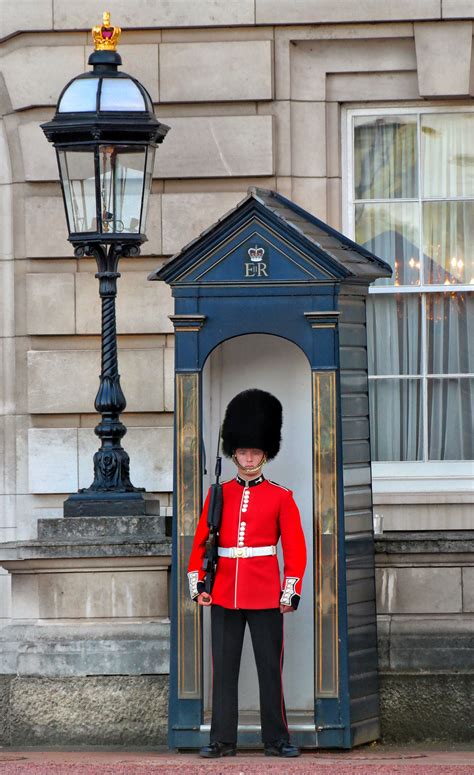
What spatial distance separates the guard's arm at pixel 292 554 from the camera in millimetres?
8594

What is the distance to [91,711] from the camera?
30.9 feet

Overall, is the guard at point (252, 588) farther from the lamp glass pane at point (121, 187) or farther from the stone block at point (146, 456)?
the stone block at point (146, 456)

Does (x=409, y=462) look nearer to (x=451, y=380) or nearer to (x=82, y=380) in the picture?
(x=451, y=380)

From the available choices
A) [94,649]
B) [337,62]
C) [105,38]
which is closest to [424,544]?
[94,649]

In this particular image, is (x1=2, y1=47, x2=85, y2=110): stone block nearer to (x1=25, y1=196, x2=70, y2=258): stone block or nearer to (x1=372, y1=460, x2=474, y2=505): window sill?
(x1=25, y1=196, x2=70, y2=258): stone block

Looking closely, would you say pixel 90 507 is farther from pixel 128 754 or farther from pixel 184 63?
pixel 184 63

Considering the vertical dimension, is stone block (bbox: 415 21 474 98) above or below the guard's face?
above

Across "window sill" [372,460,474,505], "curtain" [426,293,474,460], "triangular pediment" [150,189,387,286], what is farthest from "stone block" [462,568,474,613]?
"curtain" [426,293,474,460]

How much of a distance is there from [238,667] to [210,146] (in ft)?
13.2

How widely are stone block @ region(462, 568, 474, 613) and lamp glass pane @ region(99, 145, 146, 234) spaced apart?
2.29 metres

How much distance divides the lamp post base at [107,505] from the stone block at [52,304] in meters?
2.33

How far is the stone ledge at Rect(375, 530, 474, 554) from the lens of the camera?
31.4 ft

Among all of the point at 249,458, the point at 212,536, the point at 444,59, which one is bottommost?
the point at 212,536

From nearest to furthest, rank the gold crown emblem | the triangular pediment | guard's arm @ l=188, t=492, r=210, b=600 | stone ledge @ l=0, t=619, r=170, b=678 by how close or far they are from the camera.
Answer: guard's arm @ l=188, t=492, r=210, b=600
the triangular pediment
stone ledge @ l=0, t=619, r=170, b=678
the gold crown emblem
